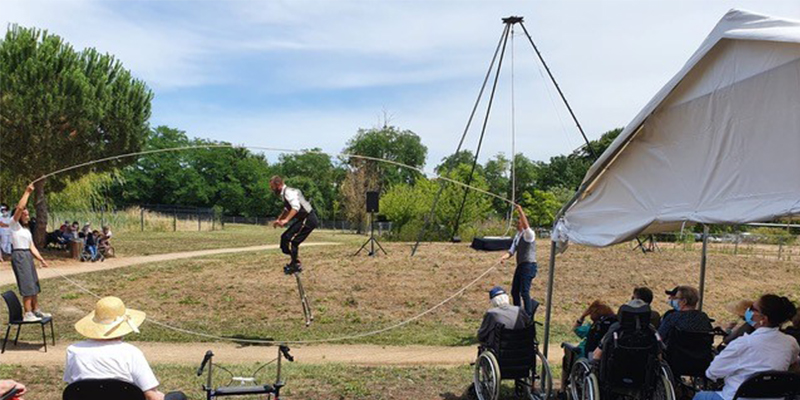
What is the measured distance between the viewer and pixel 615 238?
507 centimetres

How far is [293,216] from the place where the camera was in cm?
772

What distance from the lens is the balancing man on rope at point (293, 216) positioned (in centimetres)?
761

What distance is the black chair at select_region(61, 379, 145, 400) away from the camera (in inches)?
125

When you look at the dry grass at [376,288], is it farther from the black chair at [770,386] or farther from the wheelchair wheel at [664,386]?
the black chair at [770,386]

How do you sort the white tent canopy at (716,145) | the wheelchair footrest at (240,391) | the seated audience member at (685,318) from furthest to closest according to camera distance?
the seated audience member at (685,318) < the wheelchair footrest at (240,391) < the white tent canopy at (716,145)

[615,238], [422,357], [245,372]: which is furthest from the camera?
[422,357]

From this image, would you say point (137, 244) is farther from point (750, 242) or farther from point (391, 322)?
point (750, 242)

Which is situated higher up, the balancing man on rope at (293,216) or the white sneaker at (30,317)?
the balancing man on rope at (293,216)

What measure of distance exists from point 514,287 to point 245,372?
13.3 feet

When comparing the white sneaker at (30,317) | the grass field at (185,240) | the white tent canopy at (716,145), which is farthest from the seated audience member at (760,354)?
the grass field at (185,240)

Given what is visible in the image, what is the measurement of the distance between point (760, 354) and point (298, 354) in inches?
239

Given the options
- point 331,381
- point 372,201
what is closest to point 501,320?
point 331,381

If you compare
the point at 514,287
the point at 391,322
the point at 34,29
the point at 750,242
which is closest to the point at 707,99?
the point at 514,287

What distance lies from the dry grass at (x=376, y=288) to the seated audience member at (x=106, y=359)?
19.5 feet
